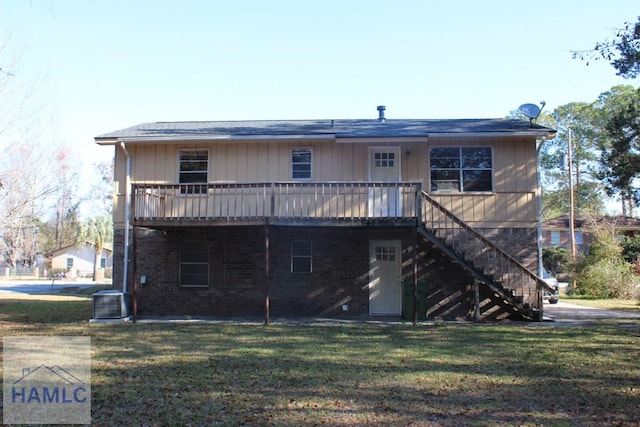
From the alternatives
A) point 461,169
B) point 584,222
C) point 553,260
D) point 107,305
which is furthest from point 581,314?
point 584,222

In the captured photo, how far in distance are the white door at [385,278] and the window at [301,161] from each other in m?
2.78

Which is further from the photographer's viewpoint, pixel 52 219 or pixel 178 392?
pixel 52 219

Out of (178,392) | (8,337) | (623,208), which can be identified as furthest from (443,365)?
(623,208)

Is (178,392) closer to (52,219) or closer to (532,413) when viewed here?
(532,413)

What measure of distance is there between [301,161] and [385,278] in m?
4.08

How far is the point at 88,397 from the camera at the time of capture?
21.0 feet

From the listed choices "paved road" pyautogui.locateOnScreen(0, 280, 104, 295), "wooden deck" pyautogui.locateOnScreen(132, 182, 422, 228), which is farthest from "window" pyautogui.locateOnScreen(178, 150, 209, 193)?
"paved road" pyautogui.locateOnScreen(0, 280, 104, 295)

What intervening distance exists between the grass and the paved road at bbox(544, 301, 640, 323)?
1.99 m

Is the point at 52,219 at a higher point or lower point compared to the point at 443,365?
higher

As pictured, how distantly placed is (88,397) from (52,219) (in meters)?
60.5

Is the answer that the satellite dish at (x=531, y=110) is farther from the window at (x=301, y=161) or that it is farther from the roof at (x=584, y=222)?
the roof at (x=584, y=222)

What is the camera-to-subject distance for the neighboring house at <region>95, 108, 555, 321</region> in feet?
46.4

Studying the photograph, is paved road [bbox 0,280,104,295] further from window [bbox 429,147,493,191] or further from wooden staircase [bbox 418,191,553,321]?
wooden staircase [bbox 418,191,553,321]

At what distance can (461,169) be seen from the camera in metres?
A: 14.7
